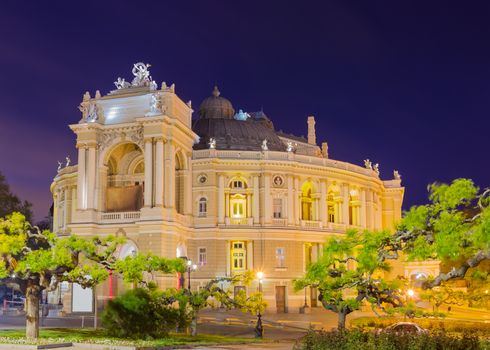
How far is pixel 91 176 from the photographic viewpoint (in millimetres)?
69312

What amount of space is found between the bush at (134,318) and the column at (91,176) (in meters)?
32.0

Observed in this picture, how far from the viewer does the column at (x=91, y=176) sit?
69.0m

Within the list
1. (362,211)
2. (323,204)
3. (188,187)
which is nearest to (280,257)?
(323,204)

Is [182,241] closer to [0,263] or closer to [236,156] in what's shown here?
[236,156]

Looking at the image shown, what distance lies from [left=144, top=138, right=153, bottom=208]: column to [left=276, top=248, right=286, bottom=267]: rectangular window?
1720 centimetres

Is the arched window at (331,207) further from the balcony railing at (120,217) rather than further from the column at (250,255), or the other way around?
the balcony railing at (120,217)

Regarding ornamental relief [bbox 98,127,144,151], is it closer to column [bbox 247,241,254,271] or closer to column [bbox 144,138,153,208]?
column [bbox 144,138,153,208]

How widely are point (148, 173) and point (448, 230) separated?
4607 centimetres

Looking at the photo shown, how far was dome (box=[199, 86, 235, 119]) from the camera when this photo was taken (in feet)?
302

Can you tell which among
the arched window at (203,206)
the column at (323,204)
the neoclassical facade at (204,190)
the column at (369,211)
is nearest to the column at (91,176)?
the neoclassical facade at (204,190)

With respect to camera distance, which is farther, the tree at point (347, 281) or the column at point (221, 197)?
the column at point (221, 197)

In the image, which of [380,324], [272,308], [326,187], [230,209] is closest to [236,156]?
[230,209]

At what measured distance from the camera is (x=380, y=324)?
145ft

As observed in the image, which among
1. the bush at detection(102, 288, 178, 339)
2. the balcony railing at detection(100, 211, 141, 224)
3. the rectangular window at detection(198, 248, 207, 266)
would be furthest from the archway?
the bush at detection(102, 288, 178, 339)
